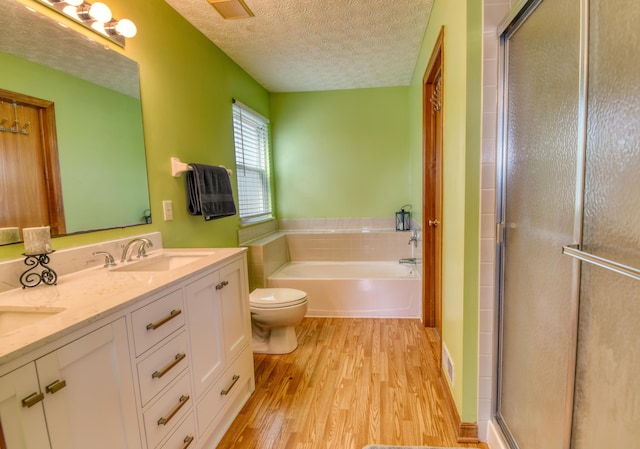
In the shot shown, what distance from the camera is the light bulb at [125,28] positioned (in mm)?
1562

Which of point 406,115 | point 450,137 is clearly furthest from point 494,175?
point 406,115

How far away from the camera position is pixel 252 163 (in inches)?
Answer: 134

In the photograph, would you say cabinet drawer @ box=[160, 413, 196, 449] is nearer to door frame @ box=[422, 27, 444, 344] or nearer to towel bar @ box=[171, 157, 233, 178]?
towel bar @ box=[171, 157, 233, 178]

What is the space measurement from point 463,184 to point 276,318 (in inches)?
60.1

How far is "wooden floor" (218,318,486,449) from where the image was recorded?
5.06 feet

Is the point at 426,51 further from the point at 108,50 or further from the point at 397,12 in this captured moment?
the point at 108,50

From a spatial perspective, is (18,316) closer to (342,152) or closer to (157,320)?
(157,320)

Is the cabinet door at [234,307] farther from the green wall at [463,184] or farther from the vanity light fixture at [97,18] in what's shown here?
the vanity light fixture at [97,18]

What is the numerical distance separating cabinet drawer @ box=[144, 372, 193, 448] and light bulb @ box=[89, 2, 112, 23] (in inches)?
63.6

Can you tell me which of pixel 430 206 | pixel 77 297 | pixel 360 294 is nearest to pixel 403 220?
pixel 430 206

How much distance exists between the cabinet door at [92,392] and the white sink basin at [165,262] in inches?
26.3

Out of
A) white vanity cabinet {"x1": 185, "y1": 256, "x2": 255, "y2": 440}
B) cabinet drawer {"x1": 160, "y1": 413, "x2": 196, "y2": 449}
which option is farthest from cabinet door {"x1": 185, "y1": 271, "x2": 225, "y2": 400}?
cabinet drawer {"x1": 160, "y1": 413, "x2": 196, "y2": 449}

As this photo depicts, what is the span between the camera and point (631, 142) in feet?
2.22

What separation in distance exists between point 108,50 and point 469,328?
218cm
